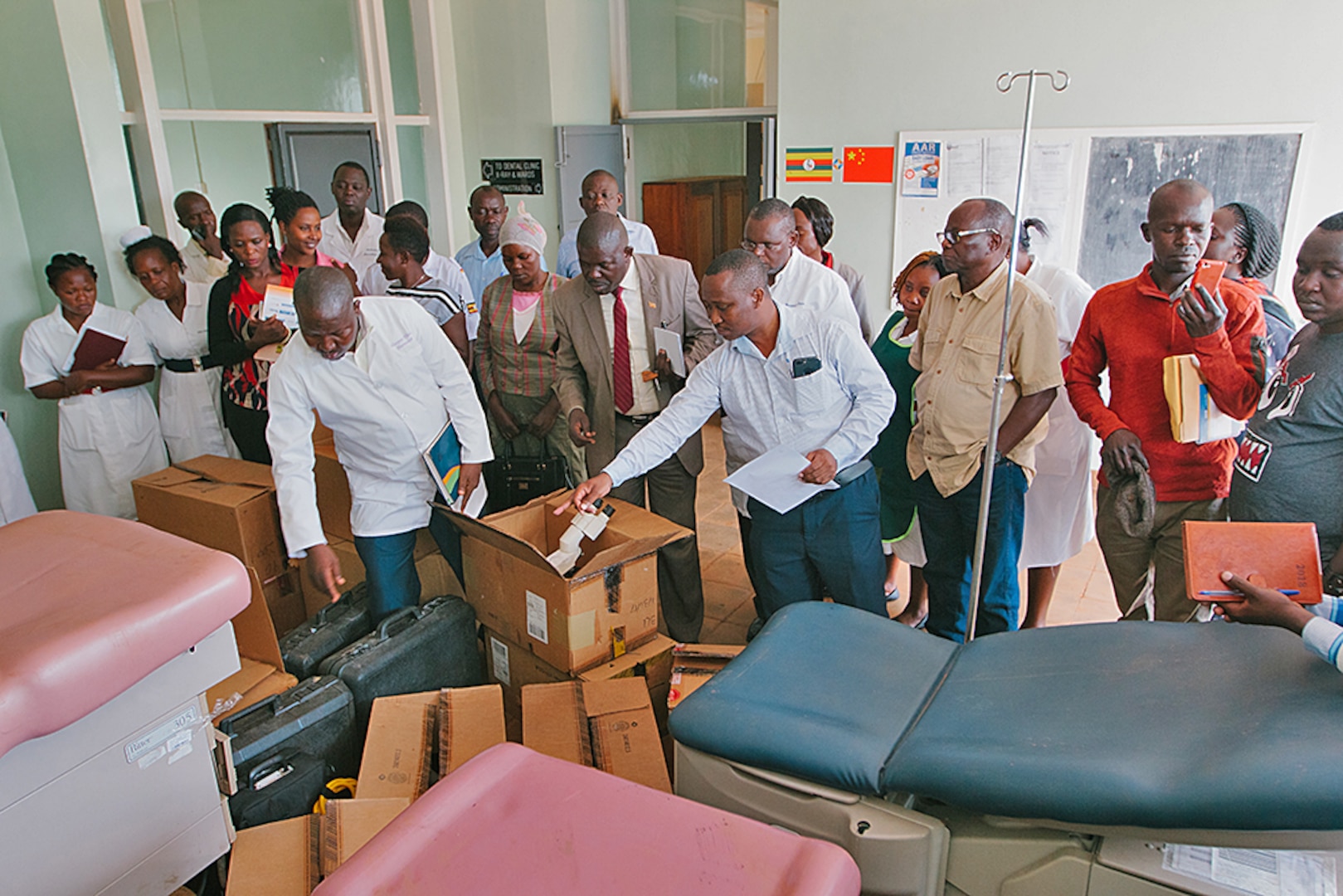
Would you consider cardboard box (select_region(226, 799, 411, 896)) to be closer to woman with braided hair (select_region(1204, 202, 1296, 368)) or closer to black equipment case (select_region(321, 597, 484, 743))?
black equipment case (select_region(321, 597, 484, 743))

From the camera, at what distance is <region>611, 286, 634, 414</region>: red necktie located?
2855mm

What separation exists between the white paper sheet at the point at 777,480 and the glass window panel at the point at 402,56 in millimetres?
4675

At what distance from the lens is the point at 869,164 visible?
4715 mm

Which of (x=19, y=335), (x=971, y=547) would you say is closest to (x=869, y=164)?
(x=971, y=547)

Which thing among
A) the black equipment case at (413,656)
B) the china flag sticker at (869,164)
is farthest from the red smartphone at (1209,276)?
the china flag sticker at (869,164)

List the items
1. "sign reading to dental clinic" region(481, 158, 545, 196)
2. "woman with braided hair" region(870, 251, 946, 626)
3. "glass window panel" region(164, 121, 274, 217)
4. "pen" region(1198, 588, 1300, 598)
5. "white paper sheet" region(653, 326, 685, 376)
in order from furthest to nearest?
"sign reading to dental clinic" region(481, 158, 545, 196)
"glass window panel" region(164, 121, 274, 217)
"woman with braided hair" region(870, 251, 946, 626)
"white paper sheet" region(653, 326, 685, 376)
"pen" region(1198, 588, 1300, 598)

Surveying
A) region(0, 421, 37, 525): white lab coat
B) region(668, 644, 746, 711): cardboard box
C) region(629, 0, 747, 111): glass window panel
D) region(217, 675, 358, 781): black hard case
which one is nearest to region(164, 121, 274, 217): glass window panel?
region(0, 421, 37, 525): white lab coat

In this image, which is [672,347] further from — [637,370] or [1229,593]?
[1229,593]

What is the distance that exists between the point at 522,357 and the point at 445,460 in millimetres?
636

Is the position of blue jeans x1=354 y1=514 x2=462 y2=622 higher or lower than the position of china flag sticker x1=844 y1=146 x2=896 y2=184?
lower

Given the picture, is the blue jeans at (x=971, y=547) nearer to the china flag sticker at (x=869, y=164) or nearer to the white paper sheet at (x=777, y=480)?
the white paper sheet at (x=777, y=480)

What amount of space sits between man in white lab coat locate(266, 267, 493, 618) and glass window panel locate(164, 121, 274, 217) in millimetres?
3653

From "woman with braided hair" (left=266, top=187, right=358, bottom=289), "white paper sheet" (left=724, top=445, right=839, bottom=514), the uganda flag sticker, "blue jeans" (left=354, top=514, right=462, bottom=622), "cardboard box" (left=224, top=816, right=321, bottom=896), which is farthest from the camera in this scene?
the uganda flag sticker

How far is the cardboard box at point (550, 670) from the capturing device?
2436mm
